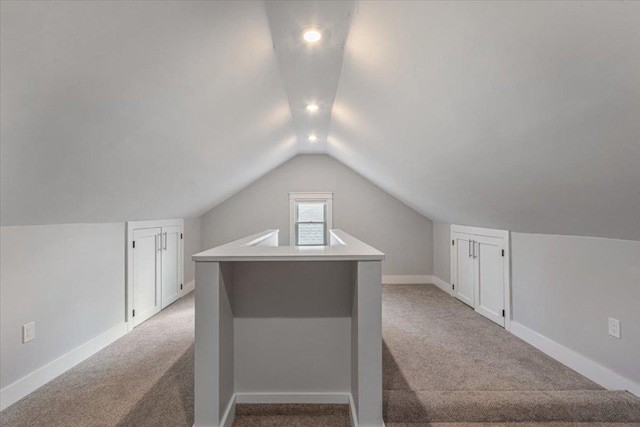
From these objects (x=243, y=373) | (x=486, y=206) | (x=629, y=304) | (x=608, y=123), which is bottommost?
(x=243, y=373)

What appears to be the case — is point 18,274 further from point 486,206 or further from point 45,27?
point 486,206

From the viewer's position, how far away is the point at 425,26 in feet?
4.57

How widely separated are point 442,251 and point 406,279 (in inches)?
32.3

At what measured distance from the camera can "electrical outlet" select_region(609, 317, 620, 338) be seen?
2057 mm

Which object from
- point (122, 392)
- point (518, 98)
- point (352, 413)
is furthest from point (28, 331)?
point (518, 98)

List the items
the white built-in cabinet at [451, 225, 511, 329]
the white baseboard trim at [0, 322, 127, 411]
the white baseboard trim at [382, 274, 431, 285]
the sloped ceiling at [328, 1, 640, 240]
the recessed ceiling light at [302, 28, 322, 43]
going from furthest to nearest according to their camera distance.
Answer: the white baseboard trim at [382, 274, 431, 285], the white built-in cabinet at [451, 225, 511, 329], the white baseboard trim at [0, 322, 127, 411], the recessed ceiling light at [302, 28, 322, 43], the sloped ceiling at [328, 1, 640, 240]

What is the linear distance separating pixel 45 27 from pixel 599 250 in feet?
10.5

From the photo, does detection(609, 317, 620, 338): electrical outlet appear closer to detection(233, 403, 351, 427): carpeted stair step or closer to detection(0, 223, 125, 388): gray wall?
detection(233, 403, 351, 427): carpeted stair step

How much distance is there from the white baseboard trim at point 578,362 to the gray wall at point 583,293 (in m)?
0.04

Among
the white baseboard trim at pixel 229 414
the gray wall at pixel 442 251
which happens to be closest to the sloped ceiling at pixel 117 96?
the white baseboard trim at pixel 229 414

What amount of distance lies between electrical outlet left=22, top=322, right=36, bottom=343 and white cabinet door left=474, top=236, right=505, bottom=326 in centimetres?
406

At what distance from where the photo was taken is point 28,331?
2.12m

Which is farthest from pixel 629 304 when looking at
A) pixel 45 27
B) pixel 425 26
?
pixel 45 27

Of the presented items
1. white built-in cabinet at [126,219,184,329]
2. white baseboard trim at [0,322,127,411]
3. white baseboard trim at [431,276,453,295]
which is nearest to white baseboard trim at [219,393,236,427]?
white baseboard trim at [0,322,127,411]
